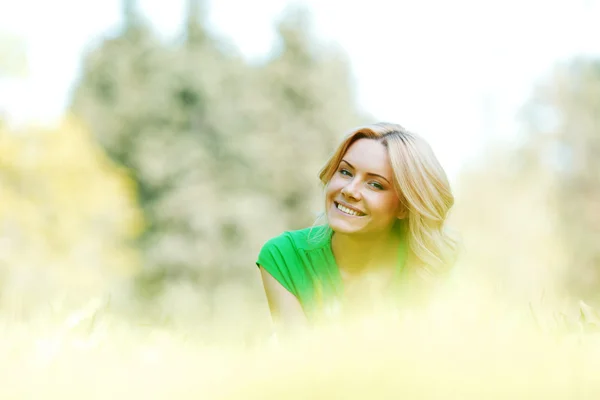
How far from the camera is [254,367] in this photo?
0.82 metres

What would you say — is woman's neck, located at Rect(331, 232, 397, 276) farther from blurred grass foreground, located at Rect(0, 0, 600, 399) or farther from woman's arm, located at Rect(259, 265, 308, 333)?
blurred grass foreground, located at Rect(0, 0, 600, 399)

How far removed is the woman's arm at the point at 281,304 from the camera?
2842 millimetres

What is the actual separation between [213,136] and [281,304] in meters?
19.4

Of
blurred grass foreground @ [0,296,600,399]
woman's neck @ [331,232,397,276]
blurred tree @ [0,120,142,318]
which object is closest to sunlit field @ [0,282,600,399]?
blurred grass foreground @ [0,296,600,399]

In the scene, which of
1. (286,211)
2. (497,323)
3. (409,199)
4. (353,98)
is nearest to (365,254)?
(409,199)

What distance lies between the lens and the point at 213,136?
22031mm

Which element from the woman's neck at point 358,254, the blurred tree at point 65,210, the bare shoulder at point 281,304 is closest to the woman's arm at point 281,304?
the bare shoulder at point 281,304

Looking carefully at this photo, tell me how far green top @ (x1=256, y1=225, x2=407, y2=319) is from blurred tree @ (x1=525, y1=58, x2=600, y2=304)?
68.2 ft

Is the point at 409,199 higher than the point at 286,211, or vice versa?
the point at 286,211

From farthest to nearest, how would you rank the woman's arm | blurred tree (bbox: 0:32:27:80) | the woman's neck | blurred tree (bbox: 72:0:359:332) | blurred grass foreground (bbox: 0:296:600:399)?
blurred tree (bbox: 0:32:27:80)
blurred tree (bbox: 72:0:359:332)
the woman's neck
the woman's arm
blurred grass foreground (bbox: 0:296:600:399)

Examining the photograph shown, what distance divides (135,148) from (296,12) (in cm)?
661

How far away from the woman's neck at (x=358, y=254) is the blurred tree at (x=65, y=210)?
61.7 feet

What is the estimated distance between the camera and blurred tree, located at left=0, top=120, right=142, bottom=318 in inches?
846

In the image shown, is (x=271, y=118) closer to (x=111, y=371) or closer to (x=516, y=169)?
(x=516, y=169)
